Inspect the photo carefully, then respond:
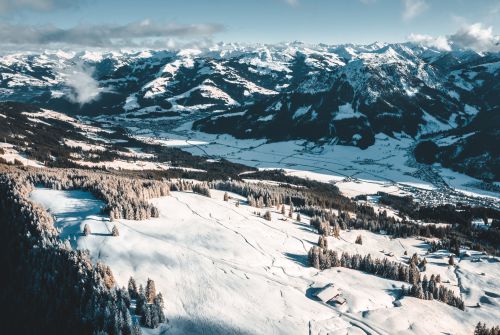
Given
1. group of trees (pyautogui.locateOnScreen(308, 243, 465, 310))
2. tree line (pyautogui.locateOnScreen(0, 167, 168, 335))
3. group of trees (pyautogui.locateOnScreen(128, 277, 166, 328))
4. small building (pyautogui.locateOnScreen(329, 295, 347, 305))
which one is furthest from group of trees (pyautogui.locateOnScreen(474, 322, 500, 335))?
tree line (pyautogui.locateOnScreen(0, 167, 168, 335))

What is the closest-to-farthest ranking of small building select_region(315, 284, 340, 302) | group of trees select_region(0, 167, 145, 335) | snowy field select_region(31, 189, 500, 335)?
group of trees select_region(0, 167, 145, 335) < snowy field select_region(31, 189, 500, 335) < small building select_region(315, 284, 340, 302)

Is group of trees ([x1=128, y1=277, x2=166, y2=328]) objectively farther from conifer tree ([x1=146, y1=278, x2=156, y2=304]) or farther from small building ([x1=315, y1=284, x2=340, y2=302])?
small building ([x1=315, y1=284, x2=340, y2=302])

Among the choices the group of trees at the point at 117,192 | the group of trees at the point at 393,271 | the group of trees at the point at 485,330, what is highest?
the group of trees at the point at 117,192

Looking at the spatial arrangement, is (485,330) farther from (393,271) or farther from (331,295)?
(331,295)

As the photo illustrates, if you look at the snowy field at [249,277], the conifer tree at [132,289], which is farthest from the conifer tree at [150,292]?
the snowy field at [249,277]

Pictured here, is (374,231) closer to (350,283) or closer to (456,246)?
(456,246)

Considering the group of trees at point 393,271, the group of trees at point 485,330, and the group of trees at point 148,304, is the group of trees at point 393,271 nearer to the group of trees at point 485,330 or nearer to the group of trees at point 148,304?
the group of trees at point 485,330

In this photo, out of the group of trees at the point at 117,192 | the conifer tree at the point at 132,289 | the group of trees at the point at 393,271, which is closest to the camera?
the conifer tree at the point at 132,289
